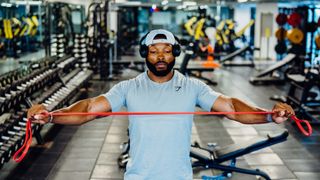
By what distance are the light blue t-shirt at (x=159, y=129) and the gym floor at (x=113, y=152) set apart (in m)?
2.23

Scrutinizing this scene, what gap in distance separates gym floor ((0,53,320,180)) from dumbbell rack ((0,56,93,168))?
0.29 metres

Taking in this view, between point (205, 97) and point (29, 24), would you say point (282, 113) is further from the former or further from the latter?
point (29, 24)

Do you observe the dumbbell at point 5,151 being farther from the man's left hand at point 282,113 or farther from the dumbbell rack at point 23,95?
the man's left hand at point 282,113

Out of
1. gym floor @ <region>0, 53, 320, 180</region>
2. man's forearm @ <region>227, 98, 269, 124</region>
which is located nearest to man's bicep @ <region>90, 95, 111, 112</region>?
man's forearm @ <region>227, 98, 269, 124</region>

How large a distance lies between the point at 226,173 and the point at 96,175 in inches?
46.9

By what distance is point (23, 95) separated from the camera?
5.09 meters

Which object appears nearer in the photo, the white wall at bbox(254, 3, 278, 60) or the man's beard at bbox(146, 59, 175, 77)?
the man's beard at bbox(146, 59, 175, 77)

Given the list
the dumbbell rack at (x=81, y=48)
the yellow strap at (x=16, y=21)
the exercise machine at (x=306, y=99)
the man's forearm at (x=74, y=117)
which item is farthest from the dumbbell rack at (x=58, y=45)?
the man's forearm at (x=74, y=117)

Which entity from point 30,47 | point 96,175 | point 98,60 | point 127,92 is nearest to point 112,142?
point 96,175

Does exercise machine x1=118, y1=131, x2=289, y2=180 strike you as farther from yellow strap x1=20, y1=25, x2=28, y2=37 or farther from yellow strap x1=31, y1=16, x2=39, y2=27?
A: yellow strap x1=31, y1=16, x2=39, y2=27

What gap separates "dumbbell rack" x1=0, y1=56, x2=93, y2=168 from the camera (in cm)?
432

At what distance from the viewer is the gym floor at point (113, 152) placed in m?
4.26

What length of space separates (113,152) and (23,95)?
1.19m

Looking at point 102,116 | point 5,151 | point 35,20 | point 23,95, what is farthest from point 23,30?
point 102,116
